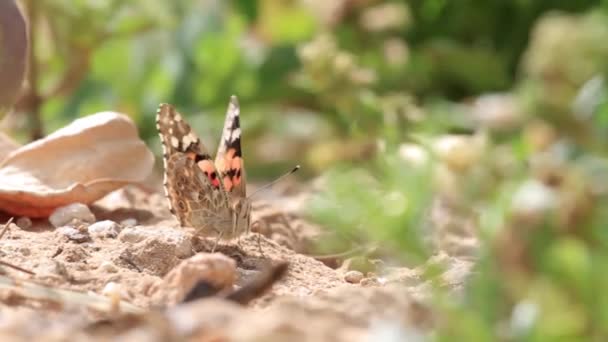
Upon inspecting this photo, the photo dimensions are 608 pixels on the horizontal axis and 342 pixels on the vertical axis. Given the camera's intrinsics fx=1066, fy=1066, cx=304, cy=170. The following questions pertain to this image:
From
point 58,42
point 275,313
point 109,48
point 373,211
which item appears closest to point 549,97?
point 373,211

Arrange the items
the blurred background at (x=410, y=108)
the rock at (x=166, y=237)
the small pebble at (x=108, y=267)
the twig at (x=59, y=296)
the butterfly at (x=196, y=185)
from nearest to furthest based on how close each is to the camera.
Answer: the blurred background at (x=410, y=108) → the twig at (x=59, y=296) → the small pebble at (x=108, y=267) → the rock at (x=166, y=237) → the butterfly at (x=196, y=185)

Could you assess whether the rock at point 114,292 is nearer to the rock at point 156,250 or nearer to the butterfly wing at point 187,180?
the rock at point 156,250

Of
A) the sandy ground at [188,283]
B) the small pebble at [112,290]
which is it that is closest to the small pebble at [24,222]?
the sandy ground at [188,283]

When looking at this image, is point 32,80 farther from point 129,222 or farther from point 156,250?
point 156,250

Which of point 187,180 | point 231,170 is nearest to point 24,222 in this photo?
point 187,180

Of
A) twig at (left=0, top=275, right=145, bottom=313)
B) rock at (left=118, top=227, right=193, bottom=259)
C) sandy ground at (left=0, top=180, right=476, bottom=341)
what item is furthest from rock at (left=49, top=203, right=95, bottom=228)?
twig at (left=0, top=275, right=145, bottom=313)

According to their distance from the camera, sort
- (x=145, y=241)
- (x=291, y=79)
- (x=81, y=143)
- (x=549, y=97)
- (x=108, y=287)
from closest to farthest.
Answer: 1. (x=108, y=287)
2. (x=549, y=97)
3. (x=145, y=241)
4. (x=81, y=143)
5. (x=291, y=79)

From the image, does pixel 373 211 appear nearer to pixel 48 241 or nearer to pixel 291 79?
pixel 48 241
